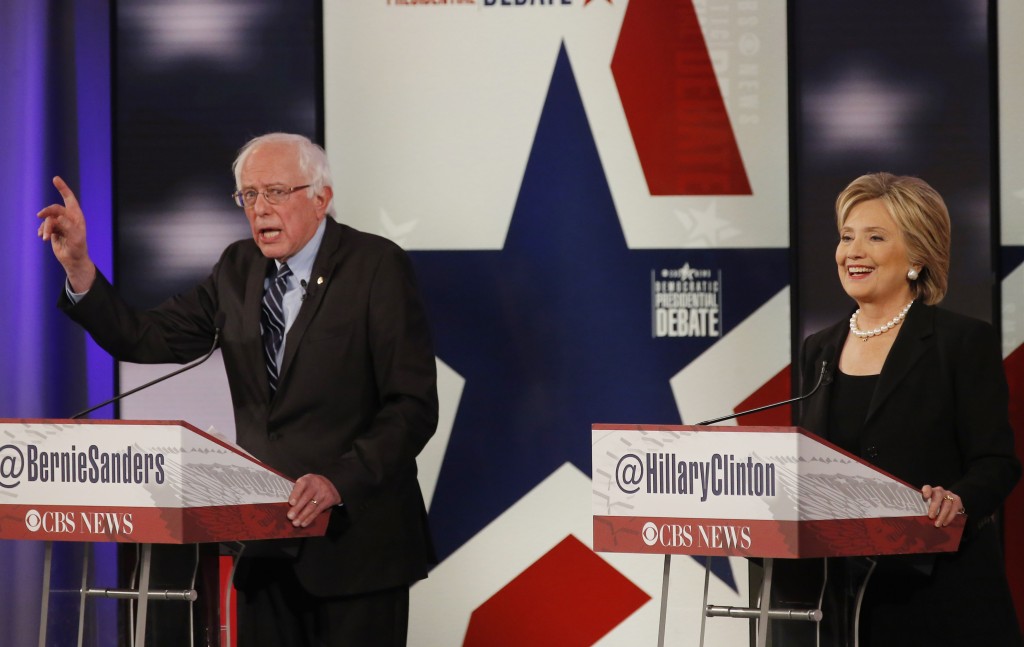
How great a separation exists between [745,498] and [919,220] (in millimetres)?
935

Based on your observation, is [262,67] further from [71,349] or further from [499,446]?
[499,446]

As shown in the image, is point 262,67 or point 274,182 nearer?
point 274,182

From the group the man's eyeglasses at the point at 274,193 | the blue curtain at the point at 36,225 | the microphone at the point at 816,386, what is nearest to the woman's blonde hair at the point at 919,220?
the microphone at the point at 816,386

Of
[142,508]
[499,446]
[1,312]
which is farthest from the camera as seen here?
[499,446]

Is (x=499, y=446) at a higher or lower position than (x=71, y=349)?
lower

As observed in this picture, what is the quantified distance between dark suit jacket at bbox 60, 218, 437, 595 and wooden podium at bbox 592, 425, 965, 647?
0.62 m

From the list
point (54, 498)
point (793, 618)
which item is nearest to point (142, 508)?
point (54, 498)

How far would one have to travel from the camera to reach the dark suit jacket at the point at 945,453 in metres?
2.42

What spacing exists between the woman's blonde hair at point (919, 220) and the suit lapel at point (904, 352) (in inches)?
4.3

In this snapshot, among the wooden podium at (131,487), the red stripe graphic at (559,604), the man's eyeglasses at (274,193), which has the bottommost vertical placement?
the red stripe graphic at (559,604)

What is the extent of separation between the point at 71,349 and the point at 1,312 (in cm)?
30

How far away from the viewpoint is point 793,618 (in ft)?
6.94

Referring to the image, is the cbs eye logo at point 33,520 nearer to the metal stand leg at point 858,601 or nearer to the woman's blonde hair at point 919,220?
the metal stand leg at point 858,601

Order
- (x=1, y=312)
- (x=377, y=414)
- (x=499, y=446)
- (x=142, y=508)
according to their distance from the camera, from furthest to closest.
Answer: (x=499, y=446), (x=1, y=312), (x=377, y=414), (x=142, y=508)
